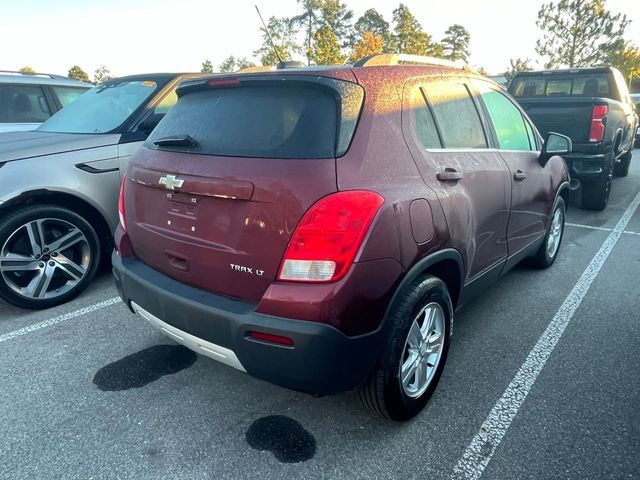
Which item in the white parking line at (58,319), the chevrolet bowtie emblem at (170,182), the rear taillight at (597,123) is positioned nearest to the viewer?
the chevrolet bowtie emblem at (170,182)

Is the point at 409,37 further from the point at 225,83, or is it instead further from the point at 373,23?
the point at 225,83

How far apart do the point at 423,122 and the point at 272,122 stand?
80 cm

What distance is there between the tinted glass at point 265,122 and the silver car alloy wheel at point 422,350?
96cm

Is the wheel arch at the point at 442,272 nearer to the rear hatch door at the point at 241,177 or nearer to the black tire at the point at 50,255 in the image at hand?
the rear hatch door at the point at 241,177

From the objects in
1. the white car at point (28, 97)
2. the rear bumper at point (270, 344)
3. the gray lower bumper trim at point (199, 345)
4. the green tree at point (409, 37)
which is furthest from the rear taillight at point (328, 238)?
the green tree at point (409, 37)

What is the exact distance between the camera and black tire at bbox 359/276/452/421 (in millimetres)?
1969

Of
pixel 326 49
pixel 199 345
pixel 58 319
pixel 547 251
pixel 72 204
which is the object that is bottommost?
pixel 547 251

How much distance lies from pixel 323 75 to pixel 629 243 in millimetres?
4802

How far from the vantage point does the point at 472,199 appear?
8.33ft

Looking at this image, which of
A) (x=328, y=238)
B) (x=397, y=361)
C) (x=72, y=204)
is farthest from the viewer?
(x=72, y=204)

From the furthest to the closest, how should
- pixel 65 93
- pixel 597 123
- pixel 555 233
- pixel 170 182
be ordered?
1. pixel 65 93
2. pixel 597 123
3. pixel 555 233
4. pixel 170 182

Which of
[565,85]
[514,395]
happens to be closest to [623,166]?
[565,85]

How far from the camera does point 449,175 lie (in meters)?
2.32

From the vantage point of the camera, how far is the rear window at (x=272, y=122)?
1.90 m
